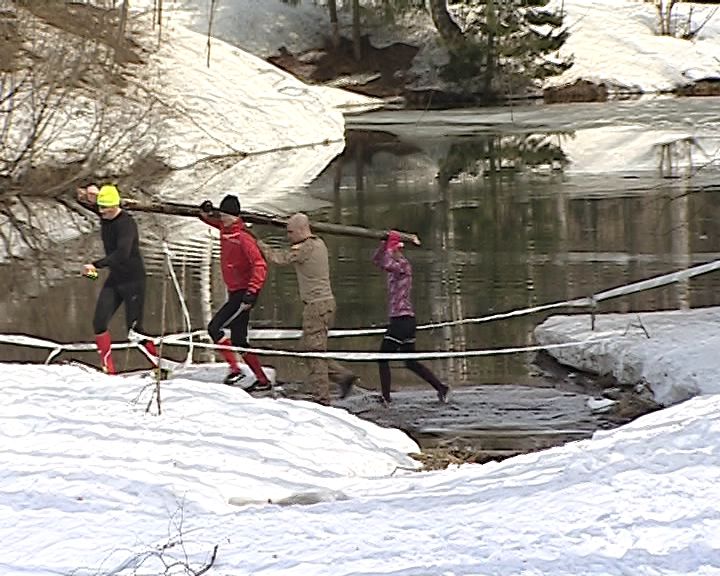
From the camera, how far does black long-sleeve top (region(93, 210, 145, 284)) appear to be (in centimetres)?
1055

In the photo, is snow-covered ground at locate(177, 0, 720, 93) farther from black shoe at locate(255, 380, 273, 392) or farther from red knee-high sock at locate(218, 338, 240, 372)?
black shoe at locate(255, 380, 273, 392)

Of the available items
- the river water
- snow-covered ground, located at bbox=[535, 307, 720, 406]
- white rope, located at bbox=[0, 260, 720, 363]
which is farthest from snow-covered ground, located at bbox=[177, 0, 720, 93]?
white rope, located at bbox=[0, 260, 720, 363]

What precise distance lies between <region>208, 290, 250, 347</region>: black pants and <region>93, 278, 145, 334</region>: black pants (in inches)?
24.5

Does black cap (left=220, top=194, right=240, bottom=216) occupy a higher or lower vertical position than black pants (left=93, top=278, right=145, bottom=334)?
higher

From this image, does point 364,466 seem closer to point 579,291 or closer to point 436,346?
point 436,346

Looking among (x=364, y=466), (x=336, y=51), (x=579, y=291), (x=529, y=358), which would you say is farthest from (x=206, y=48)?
(x=364, y=466)

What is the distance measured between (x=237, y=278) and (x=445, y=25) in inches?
1575

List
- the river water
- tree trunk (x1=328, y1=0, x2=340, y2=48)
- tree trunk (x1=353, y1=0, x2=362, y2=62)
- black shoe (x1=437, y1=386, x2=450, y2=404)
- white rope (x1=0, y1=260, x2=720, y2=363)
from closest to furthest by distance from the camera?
white rope (x1=0, y1=260, x2=720, y2=363), black shoe (x1=437, y1=386, x2=450, y2=404), the river water, tree trunk (x1=353, y1=0, x2=362, y2=62), tree trunk (x1=328, y1=0, x2=340, y2=48)

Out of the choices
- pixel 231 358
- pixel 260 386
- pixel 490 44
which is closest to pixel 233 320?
pixel 231 358

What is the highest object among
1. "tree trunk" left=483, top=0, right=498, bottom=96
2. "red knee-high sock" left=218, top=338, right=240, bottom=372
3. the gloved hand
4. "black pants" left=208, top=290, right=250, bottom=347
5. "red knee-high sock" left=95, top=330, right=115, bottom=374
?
"tree trunk" left=483, top=0, right=498, bottom=96

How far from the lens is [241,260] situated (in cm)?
1092

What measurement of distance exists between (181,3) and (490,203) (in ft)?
110

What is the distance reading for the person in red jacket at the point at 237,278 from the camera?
10758mm

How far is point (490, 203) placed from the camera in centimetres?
2369
